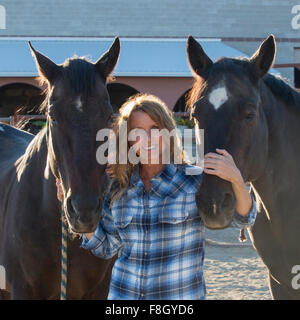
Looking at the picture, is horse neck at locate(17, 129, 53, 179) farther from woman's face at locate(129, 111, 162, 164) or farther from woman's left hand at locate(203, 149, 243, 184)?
woman's left hand at locate(203, 149, 243, 184)

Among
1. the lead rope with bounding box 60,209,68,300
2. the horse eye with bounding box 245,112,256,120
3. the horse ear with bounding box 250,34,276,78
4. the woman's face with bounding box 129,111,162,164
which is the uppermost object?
the horse ear with bounding box 250,34,276,78

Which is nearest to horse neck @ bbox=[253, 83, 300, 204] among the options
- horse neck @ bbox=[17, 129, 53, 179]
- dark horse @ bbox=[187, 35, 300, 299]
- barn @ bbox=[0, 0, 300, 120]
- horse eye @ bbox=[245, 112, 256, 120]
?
dark horse @ bbox=[187, 35, 300, 299]

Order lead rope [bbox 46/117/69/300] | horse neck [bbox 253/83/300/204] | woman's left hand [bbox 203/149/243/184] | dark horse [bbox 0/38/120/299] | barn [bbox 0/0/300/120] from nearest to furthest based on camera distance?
woman's left hand [bbox 203/149/243/184] < dark horse [bbox 0/38/120/299] < lead rope [bbox 46/117/69/300] < horse neck [bbox 253/83/300/204] < barn [bbox 0/0/300/120]

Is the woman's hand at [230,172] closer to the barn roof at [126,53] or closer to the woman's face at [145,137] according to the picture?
the woman's face at [145,137]

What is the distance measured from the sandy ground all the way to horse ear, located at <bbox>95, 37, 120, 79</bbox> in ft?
9.98

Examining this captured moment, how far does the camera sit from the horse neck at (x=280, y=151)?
275 cm

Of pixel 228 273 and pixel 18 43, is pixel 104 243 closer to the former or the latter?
pixel 228 273

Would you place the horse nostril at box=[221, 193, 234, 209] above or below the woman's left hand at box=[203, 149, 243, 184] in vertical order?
below

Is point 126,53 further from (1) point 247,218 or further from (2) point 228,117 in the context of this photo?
(1) point 247,218

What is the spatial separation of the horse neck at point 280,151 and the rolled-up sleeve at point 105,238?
1.10 meters

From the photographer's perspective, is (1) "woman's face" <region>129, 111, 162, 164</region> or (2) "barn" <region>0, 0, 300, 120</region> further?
(2) "barn" <region>0, 0, 300, 120</region>

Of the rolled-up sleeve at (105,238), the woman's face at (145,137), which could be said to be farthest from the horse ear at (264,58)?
the rolled-up sleeve at (105,238)

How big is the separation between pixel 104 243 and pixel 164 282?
372 millimetres

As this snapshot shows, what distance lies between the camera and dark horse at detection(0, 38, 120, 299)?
2109mm
